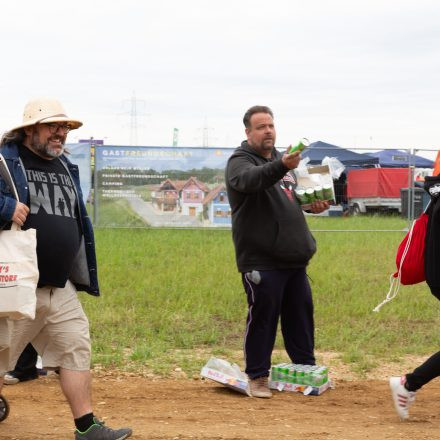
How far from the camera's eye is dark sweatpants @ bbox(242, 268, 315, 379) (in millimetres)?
6492

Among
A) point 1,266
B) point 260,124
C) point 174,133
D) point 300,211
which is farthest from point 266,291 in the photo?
point 174,133

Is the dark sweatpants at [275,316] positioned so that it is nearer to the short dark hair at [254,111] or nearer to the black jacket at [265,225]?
the black jacket at [265,225]

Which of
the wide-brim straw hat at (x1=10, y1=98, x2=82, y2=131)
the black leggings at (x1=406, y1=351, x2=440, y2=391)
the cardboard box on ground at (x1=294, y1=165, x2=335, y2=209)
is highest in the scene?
the wide-brim straw hat at (x1=10, y1=98, x2=82, y2=131)

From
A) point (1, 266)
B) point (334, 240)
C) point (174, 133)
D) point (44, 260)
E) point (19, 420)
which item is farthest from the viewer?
point (174, 133)

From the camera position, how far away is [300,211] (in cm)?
660

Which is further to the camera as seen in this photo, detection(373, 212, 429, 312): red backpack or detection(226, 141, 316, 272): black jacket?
detection(226, 141, 316, 272): black jacket

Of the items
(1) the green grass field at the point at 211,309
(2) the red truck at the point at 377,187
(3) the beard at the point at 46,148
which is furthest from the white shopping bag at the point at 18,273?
(2) the red truck at the point at 377,187

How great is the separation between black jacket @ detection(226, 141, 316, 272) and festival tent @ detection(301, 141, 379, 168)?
7942mm

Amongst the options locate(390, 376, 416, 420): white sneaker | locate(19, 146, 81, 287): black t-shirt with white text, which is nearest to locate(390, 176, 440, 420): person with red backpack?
locate(390, 376, 416, 420): white sneaker

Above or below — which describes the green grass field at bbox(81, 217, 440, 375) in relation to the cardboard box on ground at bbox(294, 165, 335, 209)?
below

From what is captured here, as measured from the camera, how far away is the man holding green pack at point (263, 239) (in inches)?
252

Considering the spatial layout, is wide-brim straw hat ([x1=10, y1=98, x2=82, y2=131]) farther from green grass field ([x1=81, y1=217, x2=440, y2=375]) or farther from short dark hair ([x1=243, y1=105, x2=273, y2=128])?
green grass field ([x1=81, y1=217, x2=440, y2=375])

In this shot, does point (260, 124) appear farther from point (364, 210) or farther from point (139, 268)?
point (364, 210)

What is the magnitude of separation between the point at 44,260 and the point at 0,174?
1.87 feet
